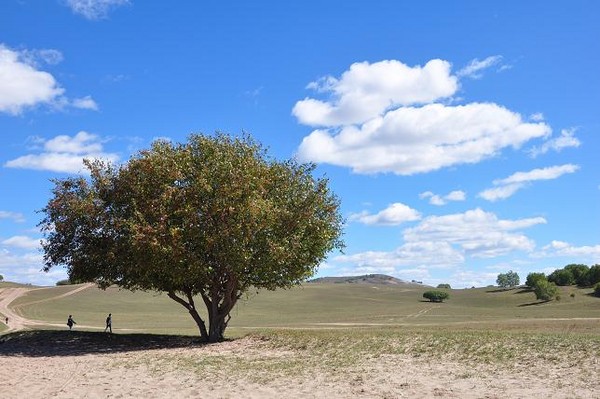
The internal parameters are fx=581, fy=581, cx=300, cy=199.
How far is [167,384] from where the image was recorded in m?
18.3

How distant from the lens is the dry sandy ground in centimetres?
1563

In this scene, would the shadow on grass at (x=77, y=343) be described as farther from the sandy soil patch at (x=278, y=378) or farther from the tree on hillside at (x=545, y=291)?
the tree on hillside at (x=545, y=291)

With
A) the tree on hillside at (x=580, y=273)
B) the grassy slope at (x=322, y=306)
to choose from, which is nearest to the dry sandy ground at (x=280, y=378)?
the grassy slope at (x=322, y=306)

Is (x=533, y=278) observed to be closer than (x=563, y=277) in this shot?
Yes

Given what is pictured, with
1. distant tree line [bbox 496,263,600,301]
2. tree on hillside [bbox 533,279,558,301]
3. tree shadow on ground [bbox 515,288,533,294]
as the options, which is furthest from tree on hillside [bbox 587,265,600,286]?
tree on hillside [bbox 533,279,558,301]

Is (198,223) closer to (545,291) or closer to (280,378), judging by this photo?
(280,378)

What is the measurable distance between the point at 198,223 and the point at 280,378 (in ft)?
45.0

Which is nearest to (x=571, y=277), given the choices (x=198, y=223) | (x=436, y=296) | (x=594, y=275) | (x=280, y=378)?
(x=594, y=275)

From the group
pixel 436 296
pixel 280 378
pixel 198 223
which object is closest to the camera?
pixel 280 378

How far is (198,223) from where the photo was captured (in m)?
30.7

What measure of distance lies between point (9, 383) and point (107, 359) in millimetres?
7215

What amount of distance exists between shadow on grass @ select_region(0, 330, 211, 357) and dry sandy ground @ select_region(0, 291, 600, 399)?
4447 millimetres

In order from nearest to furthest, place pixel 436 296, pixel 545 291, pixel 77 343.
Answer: pixel 77 343 < pixel 545 291 < pixel 436 296

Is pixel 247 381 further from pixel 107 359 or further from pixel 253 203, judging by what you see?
pixel 253 203
